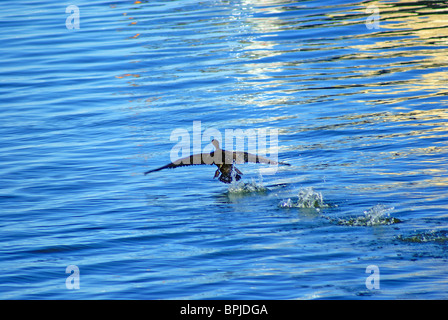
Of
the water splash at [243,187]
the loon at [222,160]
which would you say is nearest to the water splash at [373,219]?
the loon at [222,160]

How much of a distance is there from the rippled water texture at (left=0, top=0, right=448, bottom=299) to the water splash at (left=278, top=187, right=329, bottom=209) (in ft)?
0.09

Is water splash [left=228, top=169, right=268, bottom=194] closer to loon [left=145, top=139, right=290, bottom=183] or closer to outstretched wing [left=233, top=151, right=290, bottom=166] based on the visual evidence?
loon [left=145, top=139, right=290, bottom=183]

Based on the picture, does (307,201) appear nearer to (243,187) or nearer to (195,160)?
(243,187)

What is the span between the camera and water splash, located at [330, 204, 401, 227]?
31.9 feet

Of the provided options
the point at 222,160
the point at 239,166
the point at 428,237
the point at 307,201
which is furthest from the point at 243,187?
the point at 428,237

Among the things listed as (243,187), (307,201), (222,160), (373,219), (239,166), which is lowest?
(373,219)

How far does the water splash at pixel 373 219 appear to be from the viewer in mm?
9719

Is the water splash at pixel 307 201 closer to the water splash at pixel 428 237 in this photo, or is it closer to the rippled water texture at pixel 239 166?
the rippled water texture at pixel 239 166

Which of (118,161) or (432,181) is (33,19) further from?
(432,181)

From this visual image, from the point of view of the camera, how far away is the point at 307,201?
421 inches

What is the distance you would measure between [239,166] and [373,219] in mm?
4113

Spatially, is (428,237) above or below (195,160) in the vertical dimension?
below

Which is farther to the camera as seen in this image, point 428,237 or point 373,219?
point 373,219
